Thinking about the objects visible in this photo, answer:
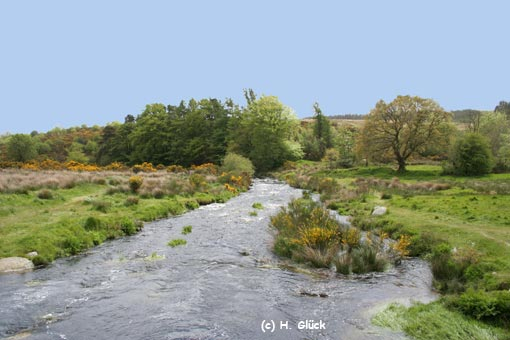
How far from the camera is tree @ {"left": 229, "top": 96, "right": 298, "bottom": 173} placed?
230ft

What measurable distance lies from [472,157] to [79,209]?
143 ft

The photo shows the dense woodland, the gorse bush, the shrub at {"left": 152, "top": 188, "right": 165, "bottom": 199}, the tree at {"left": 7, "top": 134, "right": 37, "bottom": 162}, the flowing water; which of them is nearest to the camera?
the flowing water

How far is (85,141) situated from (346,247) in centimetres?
11268

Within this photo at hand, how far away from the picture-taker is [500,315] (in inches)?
341

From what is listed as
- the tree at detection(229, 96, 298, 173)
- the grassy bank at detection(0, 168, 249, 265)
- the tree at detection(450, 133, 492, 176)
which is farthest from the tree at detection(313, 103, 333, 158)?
the grassy bank at detection(0, 168, 249, 265)

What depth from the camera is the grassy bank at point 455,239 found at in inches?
350

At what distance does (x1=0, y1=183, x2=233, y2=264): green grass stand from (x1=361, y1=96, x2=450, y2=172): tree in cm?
3333

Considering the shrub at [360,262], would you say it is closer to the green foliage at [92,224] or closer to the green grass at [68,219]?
the green grass at [68,219]

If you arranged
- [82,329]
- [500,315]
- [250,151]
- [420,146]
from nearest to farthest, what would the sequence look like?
[500,315], [82,329], [420,146], [250,151]

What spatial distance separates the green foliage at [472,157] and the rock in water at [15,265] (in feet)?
150

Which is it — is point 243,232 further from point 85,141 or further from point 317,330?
point 85,141

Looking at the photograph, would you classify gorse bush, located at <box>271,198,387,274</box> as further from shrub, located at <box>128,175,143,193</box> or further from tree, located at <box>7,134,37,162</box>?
tree, located at <box>7,134,37,162</box>

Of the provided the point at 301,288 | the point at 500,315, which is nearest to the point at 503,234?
the point at 500,315

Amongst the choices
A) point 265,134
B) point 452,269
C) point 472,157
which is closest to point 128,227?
point 452,269
